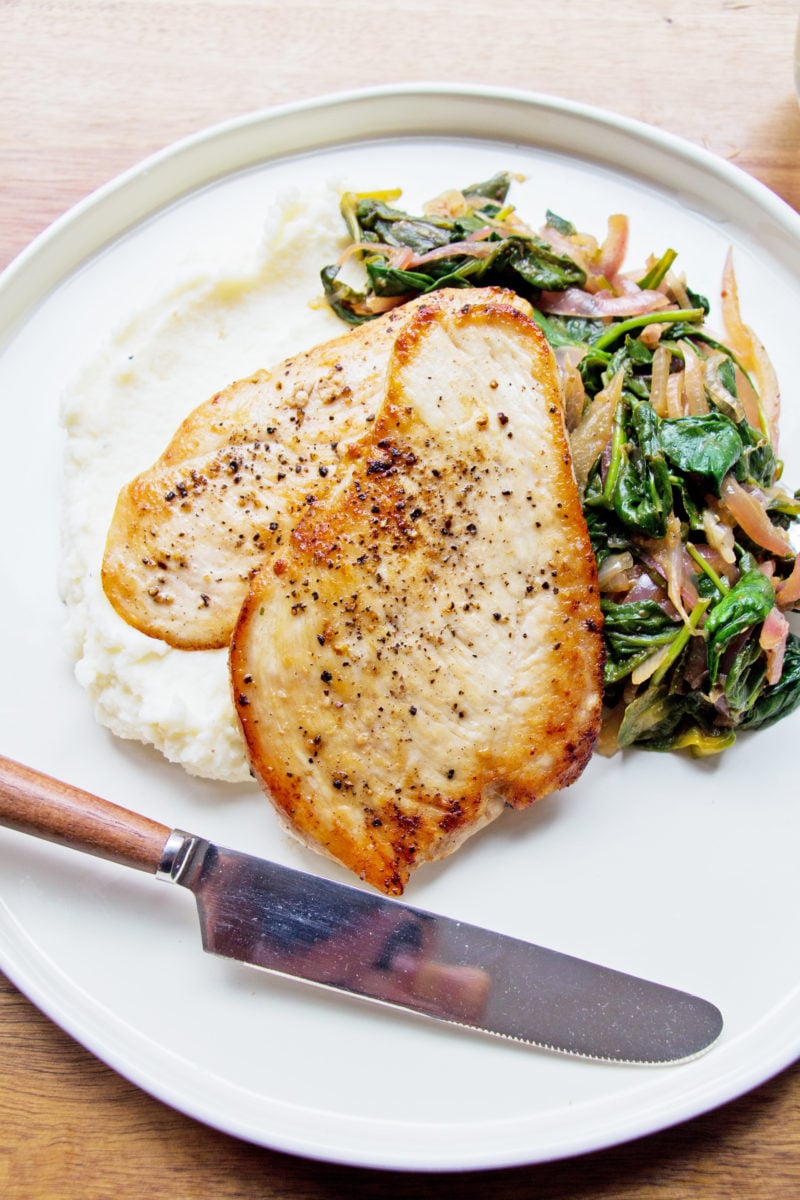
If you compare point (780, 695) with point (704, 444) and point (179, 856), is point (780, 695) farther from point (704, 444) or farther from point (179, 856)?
point (179, 856)

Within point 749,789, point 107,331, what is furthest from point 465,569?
point 107,331

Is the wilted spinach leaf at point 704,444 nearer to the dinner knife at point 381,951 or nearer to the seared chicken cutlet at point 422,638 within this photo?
the seared chicken cutlet at point 422,638

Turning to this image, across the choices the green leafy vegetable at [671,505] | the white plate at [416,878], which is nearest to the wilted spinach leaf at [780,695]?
the green leafy vegetable at [671,505]

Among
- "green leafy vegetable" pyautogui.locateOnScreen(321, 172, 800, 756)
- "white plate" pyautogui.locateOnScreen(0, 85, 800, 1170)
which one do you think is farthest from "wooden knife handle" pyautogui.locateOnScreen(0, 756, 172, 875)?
"green leafy vegetable" pyautogui.locateOnScreen(321, 172, 800, 756)

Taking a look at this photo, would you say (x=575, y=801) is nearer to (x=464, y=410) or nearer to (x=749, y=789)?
(x=749, y=789)

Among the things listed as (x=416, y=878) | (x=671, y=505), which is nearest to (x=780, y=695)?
(x=671, y=505)
